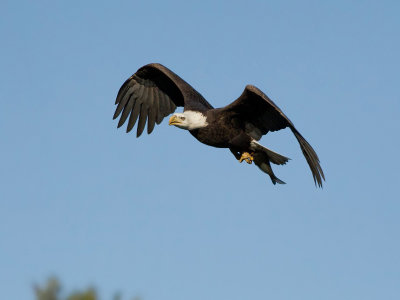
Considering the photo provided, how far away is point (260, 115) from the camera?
9.20 metres

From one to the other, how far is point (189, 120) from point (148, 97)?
233cm

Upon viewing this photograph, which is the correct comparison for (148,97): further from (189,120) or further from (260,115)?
(260,115)

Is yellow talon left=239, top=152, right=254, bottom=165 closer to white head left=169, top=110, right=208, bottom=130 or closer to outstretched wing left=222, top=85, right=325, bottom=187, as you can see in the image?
outstretched wing left=222, top=85, right=325, bottom=187

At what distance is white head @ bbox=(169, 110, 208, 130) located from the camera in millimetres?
9039

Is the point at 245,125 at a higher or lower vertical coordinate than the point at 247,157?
higher

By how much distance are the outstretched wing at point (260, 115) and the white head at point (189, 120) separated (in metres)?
0.34

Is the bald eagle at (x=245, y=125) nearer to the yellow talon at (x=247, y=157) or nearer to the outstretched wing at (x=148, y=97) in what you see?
the yellow talon at (x=247, y=157)

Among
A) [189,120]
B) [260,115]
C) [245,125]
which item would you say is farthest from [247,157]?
[189,120]

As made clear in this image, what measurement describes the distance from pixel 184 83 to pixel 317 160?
10.3 ft

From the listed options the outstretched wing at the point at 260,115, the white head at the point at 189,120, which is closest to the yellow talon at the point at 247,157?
the outstretched wing at the point at 260,115

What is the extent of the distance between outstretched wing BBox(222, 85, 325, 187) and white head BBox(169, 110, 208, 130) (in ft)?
1.12

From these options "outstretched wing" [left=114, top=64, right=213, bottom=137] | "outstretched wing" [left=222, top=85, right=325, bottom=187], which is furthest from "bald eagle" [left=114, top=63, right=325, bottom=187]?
"outstretched wing" [left=114, top=64, right=213, bottom=137]

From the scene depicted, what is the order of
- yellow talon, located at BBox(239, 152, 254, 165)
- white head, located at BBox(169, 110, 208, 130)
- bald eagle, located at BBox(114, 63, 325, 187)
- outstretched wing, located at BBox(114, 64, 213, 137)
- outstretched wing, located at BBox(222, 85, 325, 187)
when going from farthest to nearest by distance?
outstretched wing, located at BBox(114, 64, 213, 137) → yellow talon, located at BBox(239, 152, 254, 165) → white head, located at BBox(169, 110, 208, 130) → bald eagle, located at BBox(114, 63, 325, 187) → outstretched wing, located at BBox(222, 85, 325, 187)

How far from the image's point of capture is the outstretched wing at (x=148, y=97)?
1112cm
